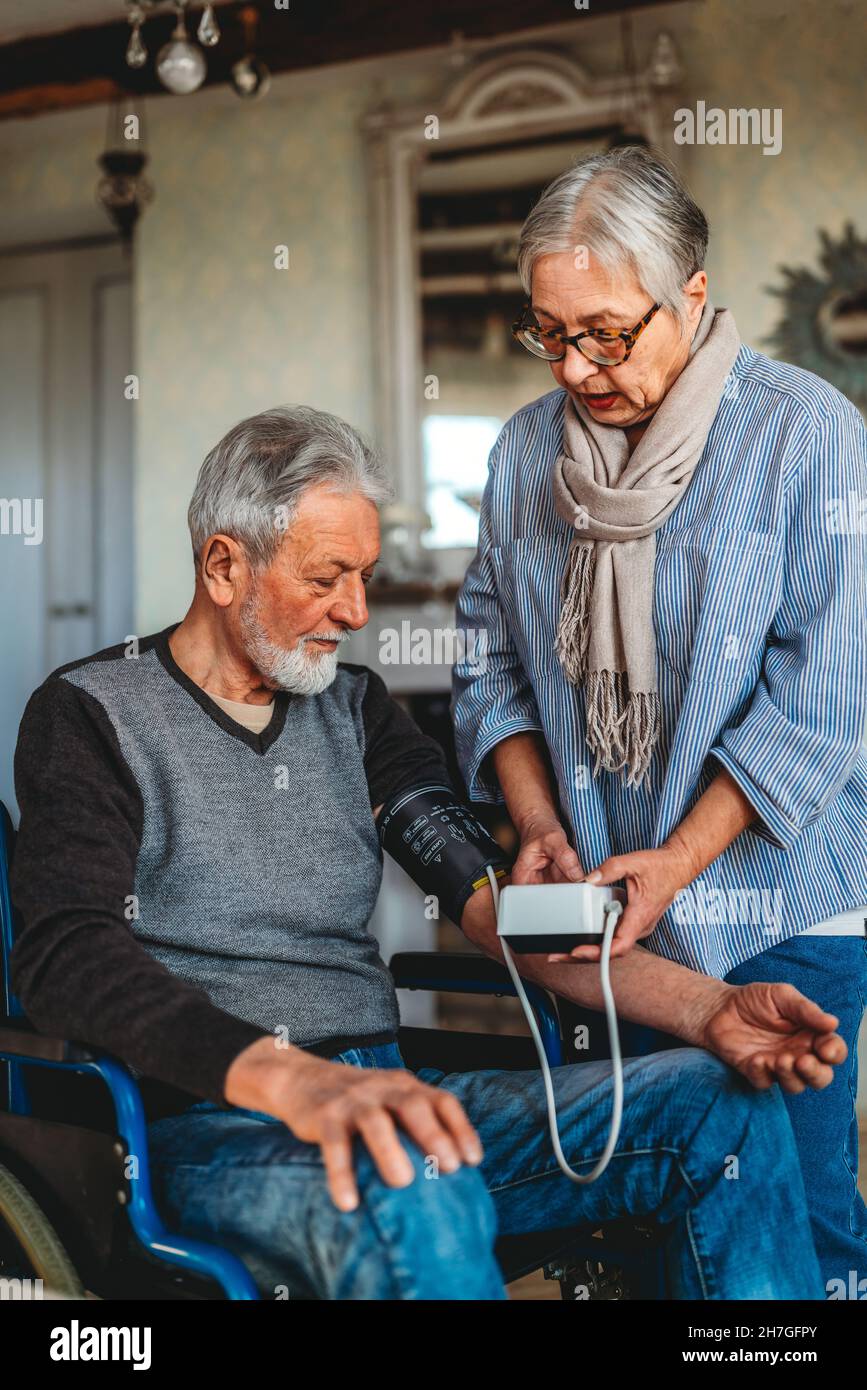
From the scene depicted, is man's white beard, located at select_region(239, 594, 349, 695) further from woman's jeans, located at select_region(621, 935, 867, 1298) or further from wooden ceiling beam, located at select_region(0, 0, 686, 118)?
wooden ceiling beam, located at select_region(0, 0, 686, 118)

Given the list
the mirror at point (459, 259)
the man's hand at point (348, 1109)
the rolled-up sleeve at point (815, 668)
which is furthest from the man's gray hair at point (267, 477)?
the mirror at point (459, 259)

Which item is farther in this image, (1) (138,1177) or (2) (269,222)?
(2) (269,222)

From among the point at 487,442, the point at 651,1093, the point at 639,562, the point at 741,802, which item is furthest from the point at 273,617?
the point at 487,442

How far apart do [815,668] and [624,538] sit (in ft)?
0.81

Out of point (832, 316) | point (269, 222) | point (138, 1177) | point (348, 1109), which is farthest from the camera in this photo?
point (269, 222)

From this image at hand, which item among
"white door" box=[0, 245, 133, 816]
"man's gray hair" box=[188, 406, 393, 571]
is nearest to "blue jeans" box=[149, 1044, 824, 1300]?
"man's gray hair" box=[188, 406, 393, 571]

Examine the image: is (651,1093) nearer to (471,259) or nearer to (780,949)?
(780,949)

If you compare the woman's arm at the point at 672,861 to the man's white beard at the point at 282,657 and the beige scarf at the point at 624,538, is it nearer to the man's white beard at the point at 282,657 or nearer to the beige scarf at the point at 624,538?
the beige scarf at the point at 624,538

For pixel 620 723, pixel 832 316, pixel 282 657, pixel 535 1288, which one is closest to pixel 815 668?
pixel 620 723

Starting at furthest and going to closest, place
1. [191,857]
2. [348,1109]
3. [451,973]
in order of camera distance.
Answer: [451,973], [191,857], [348,1109]

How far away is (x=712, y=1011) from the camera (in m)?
1.39

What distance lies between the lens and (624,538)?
1.48m

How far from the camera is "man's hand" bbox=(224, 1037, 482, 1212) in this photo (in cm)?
104

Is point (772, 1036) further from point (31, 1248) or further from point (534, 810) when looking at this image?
point (31, 1248)
